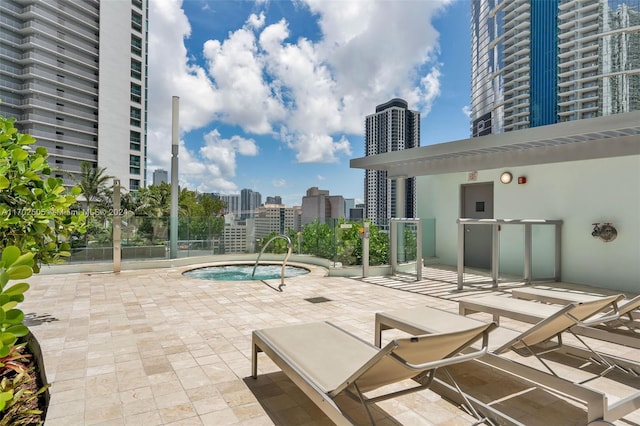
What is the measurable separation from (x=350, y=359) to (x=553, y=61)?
93563mm

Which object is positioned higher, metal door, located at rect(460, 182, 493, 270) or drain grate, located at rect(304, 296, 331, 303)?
metal door, located at rect(460, 182, 493, 270)

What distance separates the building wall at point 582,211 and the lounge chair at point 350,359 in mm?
7477

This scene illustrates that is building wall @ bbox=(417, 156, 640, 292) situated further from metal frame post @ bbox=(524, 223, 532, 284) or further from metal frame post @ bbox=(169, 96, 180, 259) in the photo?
metal frame post @ bbox=(169, 96, 180, 259)

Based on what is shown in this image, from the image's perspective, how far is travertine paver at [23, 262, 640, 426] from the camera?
294 centimetres

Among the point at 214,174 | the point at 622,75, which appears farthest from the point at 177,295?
the point at 622,75

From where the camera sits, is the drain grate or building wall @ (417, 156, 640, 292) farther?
building wall @ (417, 156, 640, 292)

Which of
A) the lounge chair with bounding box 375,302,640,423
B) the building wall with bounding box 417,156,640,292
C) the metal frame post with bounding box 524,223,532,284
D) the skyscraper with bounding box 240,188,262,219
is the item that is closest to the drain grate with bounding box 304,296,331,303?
the lounge chair with bounding box 375,302,640,423

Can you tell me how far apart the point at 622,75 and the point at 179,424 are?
85.2 meters

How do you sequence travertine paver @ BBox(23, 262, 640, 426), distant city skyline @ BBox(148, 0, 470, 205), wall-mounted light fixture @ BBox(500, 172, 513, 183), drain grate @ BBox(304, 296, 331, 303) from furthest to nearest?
1. distant city skyline @ BBox(148, 0, 470, 205)
2. wall-mounted light fixture @ BBox(500, 172, 513, 183)
3. drain grate @ BBox(304, 296, 331, 303)
4. travertine paver @ BBox(23, 262, 640, 426)

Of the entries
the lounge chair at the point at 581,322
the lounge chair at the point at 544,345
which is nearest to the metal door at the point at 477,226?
the lounge chair at the point at 581,322

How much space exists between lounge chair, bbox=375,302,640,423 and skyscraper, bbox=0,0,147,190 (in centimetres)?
5480

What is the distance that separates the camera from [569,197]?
29.8 feet

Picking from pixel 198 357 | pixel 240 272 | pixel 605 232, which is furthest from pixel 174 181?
pixel 605 232

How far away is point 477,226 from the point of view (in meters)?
11.6
